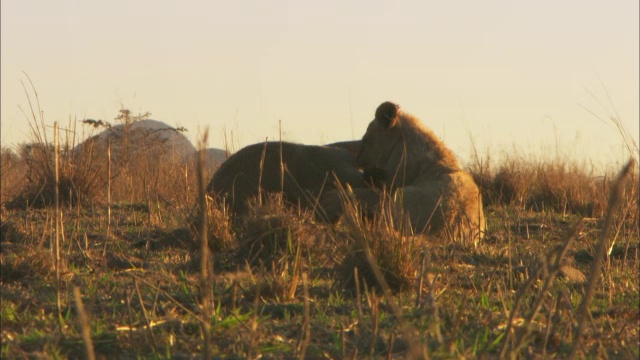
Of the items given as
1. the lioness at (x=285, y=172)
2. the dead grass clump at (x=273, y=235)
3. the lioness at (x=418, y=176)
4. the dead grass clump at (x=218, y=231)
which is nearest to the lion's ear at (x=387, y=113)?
the lioness at (x=418, y=176)

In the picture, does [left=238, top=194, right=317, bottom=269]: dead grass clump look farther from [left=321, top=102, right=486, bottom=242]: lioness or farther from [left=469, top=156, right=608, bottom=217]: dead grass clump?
[left=469, top=156, right=608, bottom=217]: dead grass clump

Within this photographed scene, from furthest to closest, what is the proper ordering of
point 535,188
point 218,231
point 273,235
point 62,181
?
point 535,188 < point 62,181 < point 218,231 < point 273,235

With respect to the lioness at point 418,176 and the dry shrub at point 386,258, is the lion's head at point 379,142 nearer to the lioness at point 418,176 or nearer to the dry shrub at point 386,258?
the lioness at point 418,176

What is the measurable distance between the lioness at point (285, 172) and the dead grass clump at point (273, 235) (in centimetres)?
243

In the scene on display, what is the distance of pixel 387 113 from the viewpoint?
8.86 metres

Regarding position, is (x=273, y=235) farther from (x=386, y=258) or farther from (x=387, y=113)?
(x=387, y=113)

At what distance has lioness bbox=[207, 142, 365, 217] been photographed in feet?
28.8

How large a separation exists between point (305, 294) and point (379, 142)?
237 inches

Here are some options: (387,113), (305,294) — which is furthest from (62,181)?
(305,294)

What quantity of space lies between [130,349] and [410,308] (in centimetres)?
140

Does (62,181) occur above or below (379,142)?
below

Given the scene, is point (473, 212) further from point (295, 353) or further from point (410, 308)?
point (295, 353)

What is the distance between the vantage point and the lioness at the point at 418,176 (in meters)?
A: 8.05

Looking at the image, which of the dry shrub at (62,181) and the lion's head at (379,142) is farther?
the dry shrub at (62,181)
